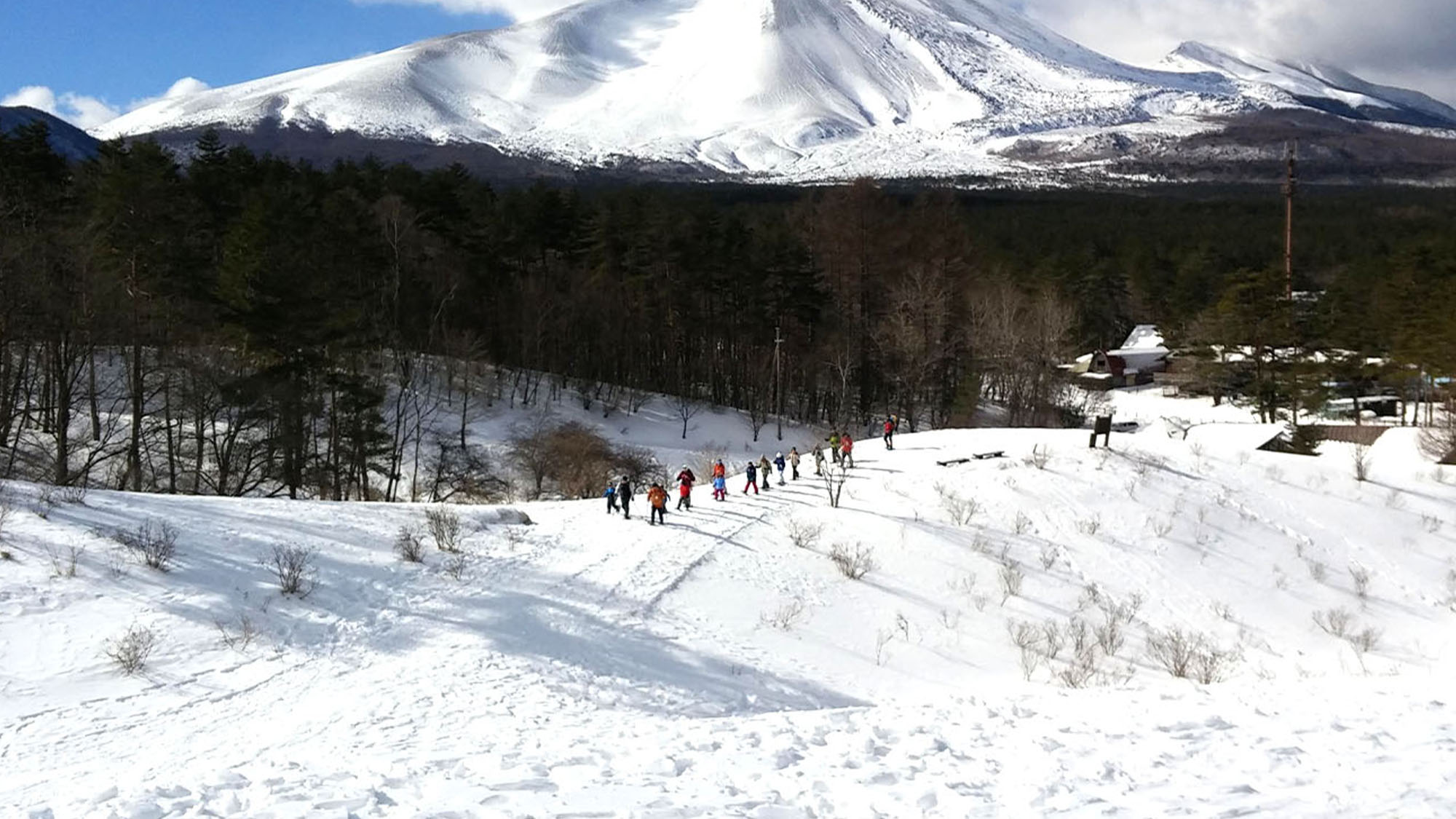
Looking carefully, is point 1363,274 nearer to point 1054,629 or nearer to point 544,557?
point 1054,629

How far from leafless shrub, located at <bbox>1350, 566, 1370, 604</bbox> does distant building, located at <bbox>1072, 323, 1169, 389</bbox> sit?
48211 mm

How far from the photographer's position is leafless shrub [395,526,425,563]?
53.4ft

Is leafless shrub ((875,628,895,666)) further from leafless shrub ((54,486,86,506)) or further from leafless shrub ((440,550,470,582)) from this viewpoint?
leafless shrub ((54,486,86,506))

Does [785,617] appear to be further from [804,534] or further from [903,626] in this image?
[804,534]

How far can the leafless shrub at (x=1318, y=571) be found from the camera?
18984 millimetres

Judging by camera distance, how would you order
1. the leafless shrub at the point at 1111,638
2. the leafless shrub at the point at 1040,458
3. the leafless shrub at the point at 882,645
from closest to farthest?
the leafless shrub at the point at 882,645, the leafless shrub at the point at 1111,638, the leafless shrub at the point at 1040,458

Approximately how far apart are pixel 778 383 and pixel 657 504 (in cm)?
2911

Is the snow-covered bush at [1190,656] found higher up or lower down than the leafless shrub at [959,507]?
lower down

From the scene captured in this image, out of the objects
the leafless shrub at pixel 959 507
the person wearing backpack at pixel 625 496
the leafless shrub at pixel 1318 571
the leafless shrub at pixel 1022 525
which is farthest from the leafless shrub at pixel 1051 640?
the person wearing backpack at pixel 625 496

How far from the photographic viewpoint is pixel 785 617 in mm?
15438

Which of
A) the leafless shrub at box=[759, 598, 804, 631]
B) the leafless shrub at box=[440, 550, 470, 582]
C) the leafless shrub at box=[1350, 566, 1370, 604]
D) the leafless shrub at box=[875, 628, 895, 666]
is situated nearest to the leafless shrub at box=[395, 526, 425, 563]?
the leafless shrub at box=[440, 550, 470, 582]

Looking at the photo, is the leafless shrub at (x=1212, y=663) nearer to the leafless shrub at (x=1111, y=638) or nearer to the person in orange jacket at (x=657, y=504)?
the leafless shrub at (x=1111, y=638)

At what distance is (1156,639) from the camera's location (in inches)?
617

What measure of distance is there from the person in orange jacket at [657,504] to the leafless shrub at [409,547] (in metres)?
4.90
